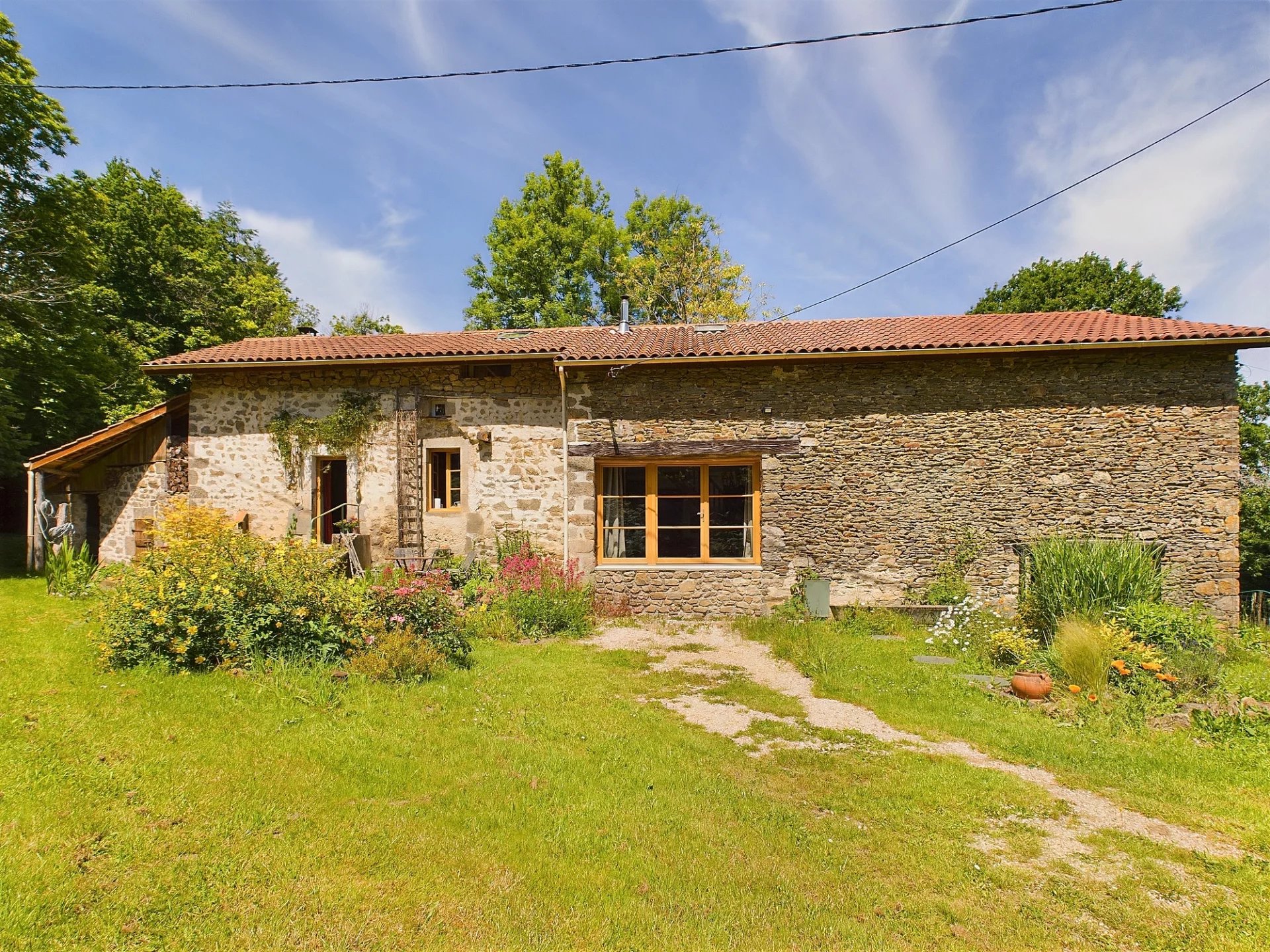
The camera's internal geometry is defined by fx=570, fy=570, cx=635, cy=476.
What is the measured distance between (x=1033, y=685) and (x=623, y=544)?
5.87 metres

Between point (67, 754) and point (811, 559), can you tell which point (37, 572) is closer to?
point (67, 754)

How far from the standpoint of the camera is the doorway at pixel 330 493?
34.9ft

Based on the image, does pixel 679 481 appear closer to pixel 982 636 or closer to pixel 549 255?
pixel 982 636

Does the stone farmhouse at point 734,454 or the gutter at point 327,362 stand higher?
the gutter at point 327,362

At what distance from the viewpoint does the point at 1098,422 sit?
8.66 metres

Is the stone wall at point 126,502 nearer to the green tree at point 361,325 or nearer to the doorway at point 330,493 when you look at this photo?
the doorway at point 330,493

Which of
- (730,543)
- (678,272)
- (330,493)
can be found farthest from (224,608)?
(678,272)

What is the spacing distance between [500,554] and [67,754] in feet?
20.6

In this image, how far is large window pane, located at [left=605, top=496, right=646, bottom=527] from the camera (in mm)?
9727

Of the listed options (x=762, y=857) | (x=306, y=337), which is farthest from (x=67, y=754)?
(x=306, y=337)

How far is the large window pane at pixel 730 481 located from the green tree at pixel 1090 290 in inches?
544

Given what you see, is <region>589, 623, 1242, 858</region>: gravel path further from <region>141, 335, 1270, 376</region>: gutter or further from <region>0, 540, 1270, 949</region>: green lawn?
<region>141, 335, 1270, 376</region>: gutter

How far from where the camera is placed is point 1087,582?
690cm

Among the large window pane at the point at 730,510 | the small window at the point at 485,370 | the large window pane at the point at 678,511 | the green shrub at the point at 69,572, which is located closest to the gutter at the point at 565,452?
the small window at the point at 485,370
